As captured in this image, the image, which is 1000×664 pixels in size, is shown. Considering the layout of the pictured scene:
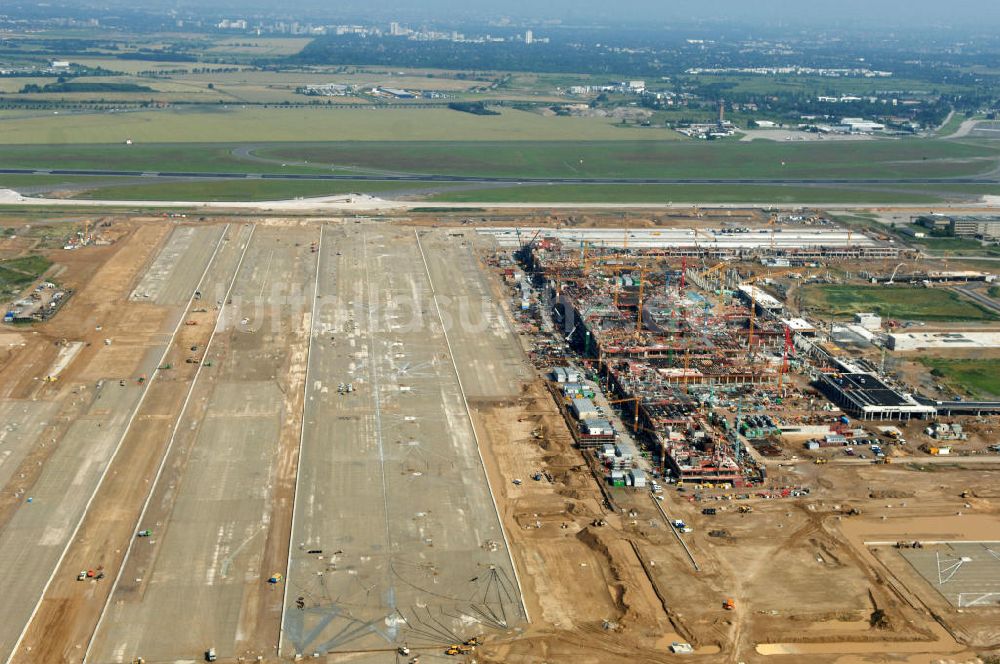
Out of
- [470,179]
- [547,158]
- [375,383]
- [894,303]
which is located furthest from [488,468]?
[547,158]

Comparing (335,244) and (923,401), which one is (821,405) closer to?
(923,401)

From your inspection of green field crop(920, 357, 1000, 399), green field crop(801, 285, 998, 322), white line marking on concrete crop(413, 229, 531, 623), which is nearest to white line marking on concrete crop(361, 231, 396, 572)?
white line marking on concrete crop(413, 229, 531, 623)

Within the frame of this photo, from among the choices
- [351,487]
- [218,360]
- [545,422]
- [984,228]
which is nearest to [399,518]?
[351,487]

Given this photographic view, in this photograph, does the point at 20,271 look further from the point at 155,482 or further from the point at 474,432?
the point at 474,432

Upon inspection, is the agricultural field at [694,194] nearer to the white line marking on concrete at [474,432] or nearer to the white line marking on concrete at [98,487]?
the white line marking on concrete at [474,432]

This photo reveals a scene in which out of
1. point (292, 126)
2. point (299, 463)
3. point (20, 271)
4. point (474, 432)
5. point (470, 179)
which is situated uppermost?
point (292, 126)

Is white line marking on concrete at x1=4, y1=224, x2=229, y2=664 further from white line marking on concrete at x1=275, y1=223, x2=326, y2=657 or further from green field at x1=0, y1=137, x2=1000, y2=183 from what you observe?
green field at x1=0, y1=137, x2=1000, y2=183
